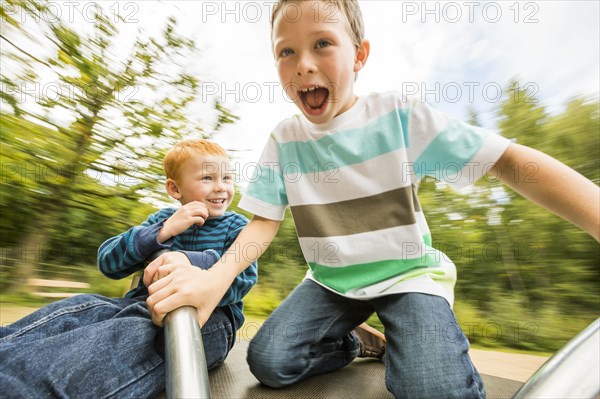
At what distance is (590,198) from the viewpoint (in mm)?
542

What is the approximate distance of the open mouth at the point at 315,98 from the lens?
0.82m

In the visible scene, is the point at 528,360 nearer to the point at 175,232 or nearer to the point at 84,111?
the point at 175,232

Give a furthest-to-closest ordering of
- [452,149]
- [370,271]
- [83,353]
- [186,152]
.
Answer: [186,152], [370,271], [452,149], [83,353]

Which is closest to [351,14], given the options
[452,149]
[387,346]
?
[452,149]

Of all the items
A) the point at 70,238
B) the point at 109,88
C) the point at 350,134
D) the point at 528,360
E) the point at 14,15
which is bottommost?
the point at 528,360

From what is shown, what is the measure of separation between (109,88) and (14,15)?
396 millimetres

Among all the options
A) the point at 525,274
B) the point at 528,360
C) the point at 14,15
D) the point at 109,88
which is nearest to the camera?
the point at 528,360

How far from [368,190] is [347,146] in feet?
0.36

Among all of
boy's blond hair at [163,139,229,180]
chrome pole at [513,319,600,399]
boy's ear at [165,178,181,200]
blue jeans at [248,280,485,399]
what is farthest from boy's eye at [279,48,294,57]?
chrome pole at [513,319,600,399]

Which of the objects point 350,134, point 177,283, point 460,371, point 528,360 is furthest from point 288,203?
point 528,360

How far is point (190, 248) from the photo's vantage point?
914 mm

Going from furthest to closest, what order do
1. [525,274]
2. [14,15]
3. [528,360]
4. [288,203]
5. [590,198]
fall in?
1. [525,274]
2. [14,15]
3. [528,360]
4. [288,203]
5. [590,198]

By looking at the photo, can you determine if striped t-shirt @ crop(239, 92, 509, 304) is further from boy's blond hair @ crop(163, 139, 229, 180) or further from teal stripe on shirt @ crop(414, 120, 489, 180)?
boy's blond hair @ crop(163, 139, 229, 180)

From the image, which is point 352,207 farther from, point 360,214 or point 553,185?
point 553,185
